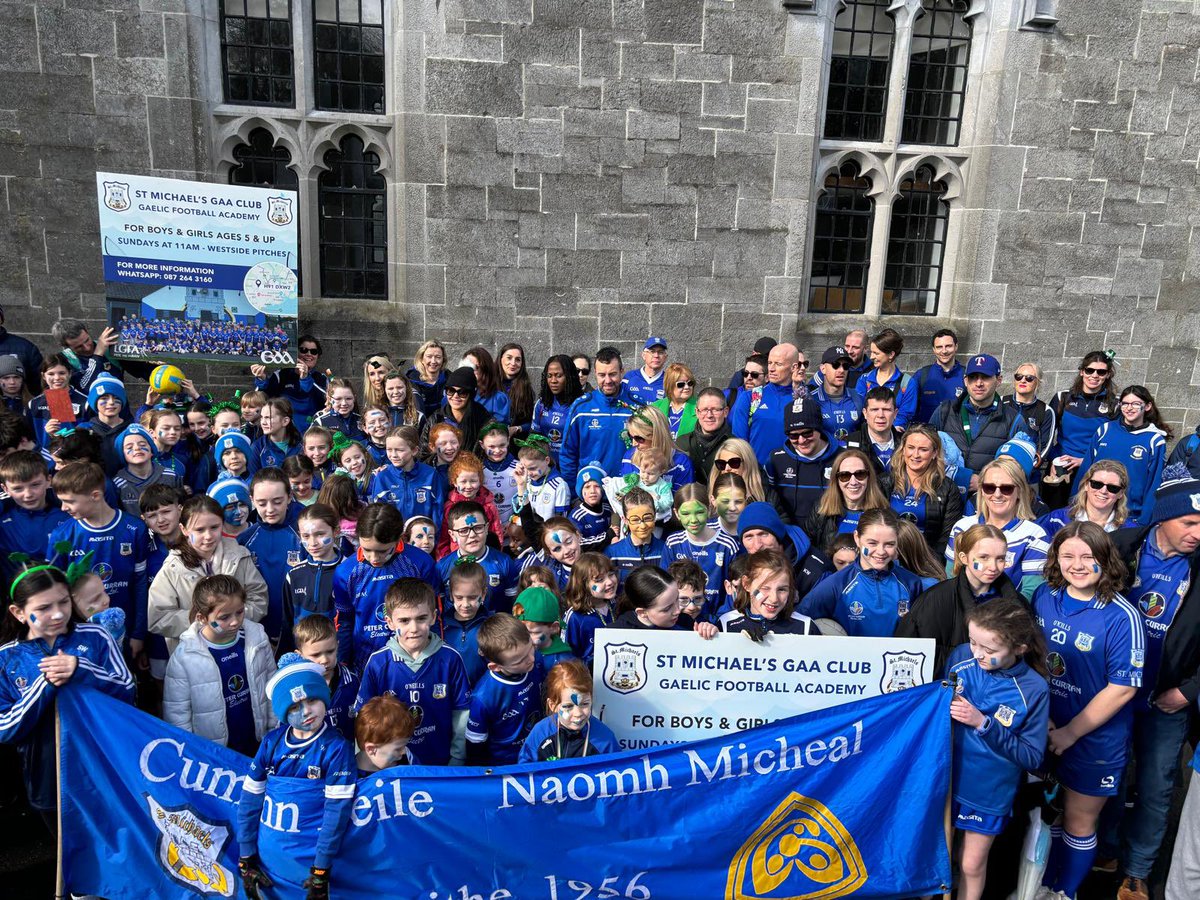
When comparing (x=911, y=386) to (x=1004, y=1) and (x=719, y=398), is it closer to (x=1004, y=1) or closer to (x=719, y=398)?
Result: (x=719, y=398)

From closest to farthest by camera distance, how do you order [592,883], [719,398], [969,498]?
[592,883]
[969,498]
[719,398]

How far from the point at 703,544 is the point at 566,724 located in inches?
69.8

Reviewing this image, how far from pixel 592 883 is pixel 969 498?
12.0 feet

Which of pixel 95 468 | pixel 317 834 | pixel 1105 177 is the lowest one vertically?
pixel 317 834

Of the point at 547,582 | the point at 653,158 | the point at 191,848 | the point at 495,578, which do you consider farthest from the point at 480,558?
the point at 653,158

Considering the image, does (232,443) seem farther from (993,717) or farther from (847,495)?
(993,717)

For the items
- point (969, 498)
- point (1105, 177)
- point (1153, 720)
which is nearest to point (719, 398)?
point (969, 498)

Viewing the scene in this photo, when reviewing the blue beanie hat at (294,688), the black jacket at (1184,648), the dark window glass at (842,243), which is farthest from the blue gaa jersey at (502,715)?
the dark window glass at (842,243)

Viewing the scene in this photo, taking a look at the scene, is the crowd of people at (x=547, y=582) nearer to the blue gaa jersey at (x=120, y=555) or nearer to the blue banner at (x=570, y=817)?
the blue gaa jersey at (x=120, y=555)

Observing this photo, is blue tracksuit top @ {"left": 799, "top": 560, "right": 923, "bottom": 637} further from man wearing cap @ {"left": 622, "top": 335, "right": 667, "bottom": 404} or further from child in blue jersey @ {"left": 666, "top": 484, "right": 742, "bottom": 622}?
man wearing cap @ {"left": 622, "top": 335, "right": 667, "bottom": 404}

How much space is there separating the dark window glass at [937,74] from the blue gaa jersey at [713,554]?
743 cm

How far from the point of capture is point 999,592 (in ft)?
12.9

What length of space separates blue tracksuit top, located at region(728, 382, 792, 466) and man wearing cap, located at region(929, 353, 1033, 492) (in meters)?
1.22

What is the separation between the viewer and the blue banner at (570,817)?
10.9ft
